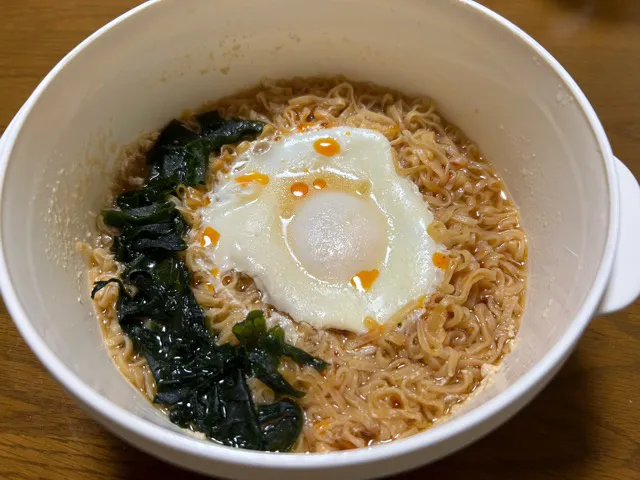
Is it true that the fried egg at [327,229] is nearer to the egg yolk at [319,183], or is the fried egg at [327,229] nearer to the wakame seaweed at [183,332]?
the egg yolk at [319,183]

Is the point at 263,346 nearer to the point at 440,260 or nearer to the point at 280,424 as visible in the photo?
the point at 280,424

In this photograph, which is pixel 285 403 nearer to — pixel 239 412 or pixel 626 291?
pixel 239 412

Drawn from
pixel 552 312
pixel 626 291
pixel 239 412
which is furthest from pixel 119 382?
pixel 626 291

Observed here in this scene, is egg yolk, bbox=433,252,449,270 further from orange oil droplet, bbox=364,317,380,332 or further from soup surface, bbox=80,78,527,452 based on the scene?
orange oil droplet, bbox=364,317,380,332

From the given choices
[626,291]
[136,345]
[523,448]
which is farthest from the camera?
[136,345]

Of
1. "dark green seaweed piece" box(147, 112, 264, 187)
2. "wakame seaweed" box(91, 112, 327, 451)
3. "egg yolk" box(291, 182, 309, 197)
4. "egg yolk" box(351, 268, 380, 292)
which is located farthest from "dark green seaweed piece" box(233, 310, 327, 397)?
"dark green seaweed piece" box(147, 112, 264, 187)

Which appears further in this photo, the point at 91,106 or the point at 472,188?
the point at 472,188

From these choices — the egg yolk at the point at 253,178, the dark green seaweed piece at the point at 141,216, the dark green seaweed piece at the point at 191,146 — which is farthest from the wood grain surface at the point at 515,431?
the egg yolk at the point at 253,178
